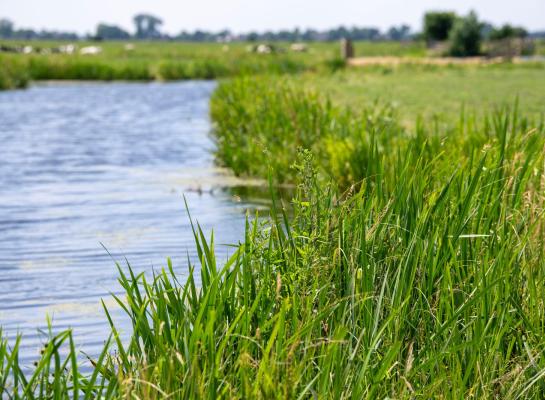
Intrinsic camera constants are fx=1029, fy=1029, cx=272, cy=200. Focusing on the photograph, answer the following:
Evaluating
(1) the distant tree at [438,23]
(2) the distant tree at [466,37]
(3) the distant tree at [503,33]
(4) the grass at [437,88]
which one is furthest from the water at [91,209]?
(3) the distant tree at [503,33]

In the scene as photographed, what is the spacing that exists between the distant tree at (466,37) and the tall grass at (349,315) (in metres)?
50.9

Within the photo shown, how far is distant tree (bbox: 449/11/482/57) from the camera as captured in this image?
54844 millimetres

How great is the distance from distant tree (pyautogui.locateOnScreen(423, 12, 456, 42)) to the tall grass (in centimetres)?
6288

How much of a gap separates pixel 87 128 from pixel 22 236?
14309mm

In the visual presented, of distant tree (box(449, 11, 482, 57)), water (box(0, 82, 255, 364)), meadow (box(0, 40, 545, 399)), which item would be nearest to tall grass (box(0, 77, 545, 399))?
meadow (box(0, 40, 545, 399))

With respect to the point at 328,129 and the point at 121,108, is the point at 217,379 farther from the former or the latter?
the point at 121,108

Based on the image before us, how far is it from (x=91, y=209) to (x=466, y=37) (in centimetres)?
4551

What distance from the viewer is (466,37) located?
55.3 m

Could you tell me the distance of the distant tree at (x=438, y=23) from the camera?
6681 cm

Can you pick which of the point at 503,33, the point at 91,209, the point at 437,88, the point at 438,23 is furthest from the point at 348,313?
the point at 503,33

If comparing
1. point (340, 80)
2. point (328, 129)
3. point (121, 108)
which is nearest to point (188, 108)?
point (121, 108)

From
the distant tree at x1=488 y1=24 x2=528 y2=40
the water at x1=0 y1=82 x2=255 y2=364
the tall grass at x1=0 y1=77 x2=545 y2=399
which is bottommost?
the water at x1=0 y1=82 x2=255 y2=364

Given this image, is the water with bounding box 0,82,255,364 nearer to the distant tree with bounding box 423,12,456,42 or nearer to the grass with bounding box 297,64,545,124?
the grass with bounding box 297,64,545,124

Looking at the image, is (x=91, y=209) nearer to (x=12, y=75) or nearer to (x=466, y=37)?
(x=12, y=75)
